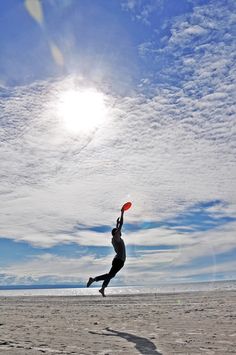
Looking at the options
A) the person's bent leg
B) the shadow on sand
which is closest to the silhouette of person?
the person's bent leg

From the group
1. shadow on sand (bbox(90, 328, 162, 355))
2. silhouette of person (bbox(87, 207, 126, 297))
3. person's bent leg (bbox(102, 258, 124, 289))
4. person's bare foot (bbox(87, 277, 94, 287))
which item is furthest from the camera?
person's bare foot (bbox(87, 277, 94, 287))

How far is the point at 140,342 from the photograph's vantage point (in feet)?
28.6

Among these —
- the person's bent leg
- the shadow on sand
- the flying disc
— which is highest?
the flying disc

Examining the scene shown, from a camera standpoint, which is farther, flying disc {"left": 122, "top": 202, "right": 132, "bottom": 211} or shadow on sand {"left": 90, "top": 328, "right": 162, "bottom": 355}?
flying disc {"left": 122, "top": 202, "right": 132, "bottom": 211}

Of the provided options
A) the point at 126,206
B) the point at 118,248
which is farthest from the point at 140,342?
the point at 126,206

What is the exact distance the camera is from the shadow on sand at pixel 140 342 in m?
7.54

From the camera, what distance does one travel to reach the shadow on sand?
7.54m

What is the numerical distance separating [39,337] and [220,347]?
4.22m

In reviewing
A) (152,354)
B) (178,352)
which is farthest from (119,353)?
(178,352)

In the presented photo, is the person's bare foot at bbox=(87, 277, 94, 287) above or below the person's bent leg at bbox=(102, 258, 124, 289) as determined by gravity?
below

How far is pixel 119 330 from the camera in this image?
1108cm

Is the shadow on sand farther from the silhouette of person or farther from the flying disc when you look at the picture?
the flying disc

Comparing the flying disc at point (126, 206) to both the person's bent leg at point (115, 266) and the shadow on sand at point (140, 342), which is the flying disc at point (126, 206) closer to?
the person's bent leg at point (115, 266)

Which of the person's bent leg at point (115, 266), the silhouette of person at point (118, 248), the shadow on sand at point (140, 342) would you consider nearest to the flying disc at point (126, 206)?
the silhouette of person at point (118, 248)
